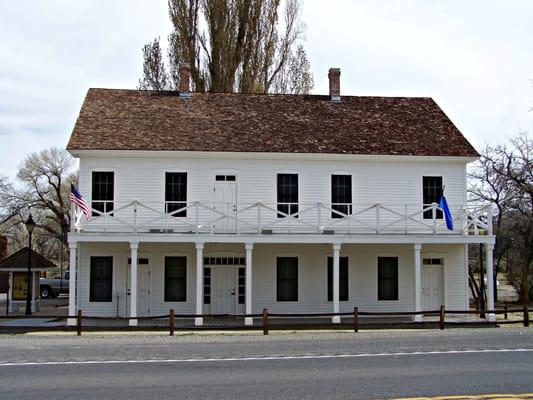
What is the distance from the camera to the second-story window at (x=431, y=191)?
86.1ft

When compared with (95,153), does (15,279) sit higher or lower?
lower

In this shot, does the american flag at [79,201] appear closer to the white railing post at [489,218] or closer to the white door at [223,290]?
the white door at [223,290]

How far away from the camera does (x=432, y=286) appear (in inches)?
1051

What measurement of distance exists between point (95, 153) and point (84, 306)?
5.40 m

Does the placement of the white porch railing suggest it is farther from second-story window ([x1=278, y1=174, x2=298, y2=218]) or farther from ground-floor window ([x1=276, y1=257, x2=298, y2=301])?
ground-floor window ([x1=276, y1=257, x2=298, y2=301])

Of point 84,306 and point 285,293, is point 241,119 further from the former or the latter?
point 84,306

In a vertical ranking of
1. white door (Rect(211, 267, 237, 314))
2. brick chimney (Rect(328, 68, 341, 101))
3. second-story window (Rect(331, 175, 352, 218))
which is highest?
brick chimney (Rect(328, 68, 341, 101))

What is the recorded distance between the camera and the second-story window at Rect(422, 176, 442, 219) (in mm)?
26250

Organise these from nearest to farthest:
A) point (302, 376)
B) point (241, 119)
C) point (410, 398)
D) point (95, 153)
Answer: point (410, 398) < point (302, 376) < point (95, 153) < point (241, 119)

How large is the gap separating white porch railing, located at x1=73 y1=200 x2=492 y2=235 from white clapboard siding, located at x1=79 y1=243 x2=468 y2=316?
3.21ft

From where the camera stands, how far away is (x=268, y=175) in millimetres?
25859

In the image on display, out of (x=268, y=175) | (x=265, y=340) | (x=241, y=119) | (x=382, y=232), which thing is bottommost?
(x=265, y=340)

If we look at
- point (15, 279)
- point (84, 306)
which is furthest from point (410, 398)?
point (15, 279)

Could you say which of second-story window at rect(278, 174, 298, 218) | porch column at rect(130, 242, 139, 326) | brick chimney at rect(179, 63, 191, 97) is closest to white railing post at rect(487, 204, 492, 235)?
second-story window at rect(278, 174, 298, 218)
